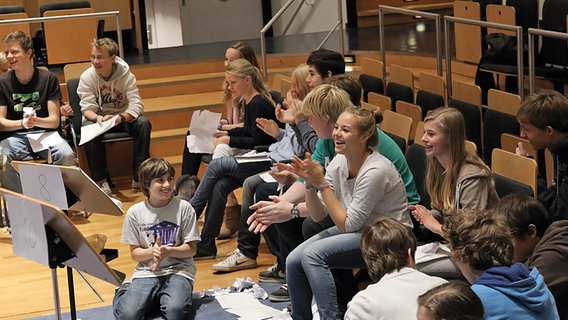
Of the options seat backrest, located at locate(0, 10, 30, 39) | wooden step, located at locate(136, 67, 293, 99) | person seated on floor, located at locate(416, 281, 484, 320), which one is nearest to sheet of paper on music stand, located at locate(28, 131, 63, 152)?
wooden step, located at locate(136, 67, 293, 99)

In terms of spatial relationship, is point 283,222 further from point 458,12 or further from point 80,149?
point 458,12

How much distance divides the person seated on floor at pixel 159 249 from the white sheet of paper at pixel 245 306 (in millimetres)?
263

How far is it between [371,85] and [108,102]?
7.09ft

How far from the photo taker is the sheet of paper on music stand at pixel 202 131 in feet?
22.4

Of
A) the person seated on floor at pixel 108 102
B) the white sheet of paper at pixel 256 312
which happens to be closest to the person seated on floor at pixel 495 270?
the white sheet of paper at pixel 256 312

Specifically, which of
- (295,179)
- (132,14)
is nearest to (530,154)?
(295,179)

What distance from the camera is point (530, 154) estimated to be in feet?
18.2

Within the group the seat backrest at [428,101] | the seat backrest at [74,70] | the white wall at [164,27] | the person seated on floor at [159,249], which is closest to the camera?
the person seated on floor at [159,249]

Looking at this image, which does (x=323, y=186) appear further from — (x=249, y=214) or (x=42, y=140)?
(x=42, y=140)

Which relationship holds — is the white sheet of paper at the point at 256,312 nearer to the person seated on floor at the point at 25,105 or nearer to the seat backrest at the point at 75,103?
the person seated on floor at the point at 25,105

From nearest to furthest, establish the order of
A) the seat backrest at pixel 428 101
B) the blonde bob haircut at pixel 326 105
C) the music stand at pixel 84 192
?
1. the music stand at pixel 84 192
2. the blonde bob haircut at pixel 326 105
3. the seat backrest at pixel 428 101

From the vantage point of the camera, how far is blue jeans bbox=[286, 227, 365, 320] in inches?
183

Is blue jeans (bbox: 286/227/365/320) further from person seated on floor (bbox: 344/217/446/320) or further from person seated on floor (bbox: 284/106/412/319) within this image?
person seated on floor (bbox: 344/217/446/320)

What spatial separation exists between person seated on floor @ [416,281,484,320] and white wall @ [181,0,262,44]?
10.0 meters
